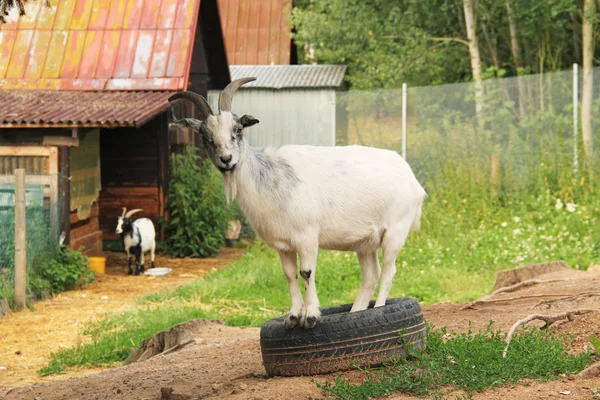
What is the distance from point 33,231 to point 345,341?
773cm

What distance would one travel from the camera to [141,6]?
1717 centimetres

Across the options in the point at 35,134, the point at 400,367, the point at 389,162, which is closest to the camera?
the point at 400,367

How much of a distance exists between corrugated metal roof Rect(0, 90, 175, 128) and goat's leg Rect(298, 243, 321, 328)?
27.2 ft

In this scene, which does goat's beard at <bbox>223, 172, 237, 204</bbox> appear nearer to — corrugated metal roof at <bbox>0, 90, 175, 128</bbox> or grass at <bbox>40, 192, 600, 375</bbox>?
grass at <bbox>40, 192, 600, 375</bbox>

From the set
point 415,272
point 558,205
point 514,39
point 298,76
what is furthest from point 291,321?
point 298,76

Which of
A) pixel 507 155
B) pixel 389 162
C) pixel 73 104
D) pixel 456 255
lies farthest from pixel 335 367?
pixel 507 155

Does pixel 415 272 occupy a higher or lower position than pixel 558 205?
lower

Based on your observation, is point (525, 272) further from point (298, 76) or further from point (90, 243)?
point (298, 76)

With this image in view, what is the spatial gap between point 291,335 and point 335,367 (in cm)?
33

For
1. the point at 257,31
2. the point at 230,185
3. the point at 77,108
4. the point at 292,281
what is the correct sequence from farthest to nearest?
1. the point at 257,31
2. the point at 77,108
3. the point at 292,281
4. the point at 230,185

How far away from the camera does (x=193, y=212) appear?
16.9 meters

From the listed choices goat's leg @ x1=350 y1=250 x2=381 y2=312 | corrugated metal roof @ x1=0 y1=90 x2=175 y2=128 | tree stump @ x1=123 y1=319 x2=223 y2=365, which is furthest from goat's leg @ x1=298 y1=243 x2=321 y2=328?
corrugated metal roof @ x1=0 y1=90 x2=175 y2=128

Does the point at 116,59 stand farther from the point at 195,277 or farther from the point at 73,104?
the point at 195,277

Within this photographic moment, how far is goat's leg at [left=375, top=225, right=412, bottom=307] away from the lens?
6086mm
